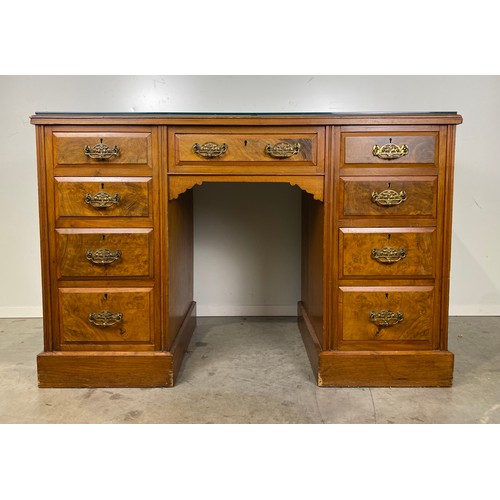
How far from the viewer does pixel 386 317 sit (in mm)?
2012

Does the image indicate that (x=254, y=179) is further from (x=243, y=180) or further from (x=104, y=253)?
(x=104, y=253)

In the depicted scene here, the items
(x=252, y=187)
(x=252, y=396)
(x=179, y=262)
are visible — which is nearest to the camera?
(x=252, y=396)

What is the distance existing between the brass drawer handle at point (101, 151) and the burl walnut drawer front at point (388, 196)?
904mm

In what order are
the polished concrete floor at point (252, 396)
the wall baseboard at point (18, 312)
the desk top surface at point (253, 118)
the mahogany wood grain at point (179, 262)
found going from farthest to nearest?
1. the wall baseboard at point (18, 312)
2. the mahogany wood grain at point (179, 262)
3. the desk top surface at point (253, 118)
4. the polished concrete floor at point (252, 396)

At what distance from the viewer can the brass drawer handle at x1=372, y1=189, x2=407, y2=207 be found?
1.96 meters

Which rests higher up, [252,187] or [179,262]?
[252,187]

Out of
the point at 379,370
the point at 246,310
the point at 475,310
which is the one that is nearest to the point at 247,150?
the point at 379,370

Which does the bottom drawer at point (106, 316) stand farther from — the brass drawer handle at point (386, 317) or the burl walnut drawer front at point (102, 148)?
the brass drawer handle at point (386, 317)

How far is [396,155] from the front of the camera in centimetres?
195

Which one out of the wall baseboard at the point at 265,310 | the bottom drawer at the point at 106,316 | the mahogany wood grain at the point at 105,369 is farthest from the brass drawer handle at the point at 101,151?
the wall baseboard at the point at 265,310

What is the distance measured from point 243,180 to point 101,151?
1.86 feet

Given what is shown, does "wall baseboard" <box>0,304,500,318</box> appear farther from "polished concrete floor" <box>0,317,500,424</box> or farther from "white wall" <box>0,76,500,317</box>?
"polished concrete floor" <box>0,317,500,424</box>

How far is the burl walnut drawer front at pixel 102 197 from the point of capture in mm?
1961

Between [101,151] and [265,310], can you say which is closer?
[101,151]
